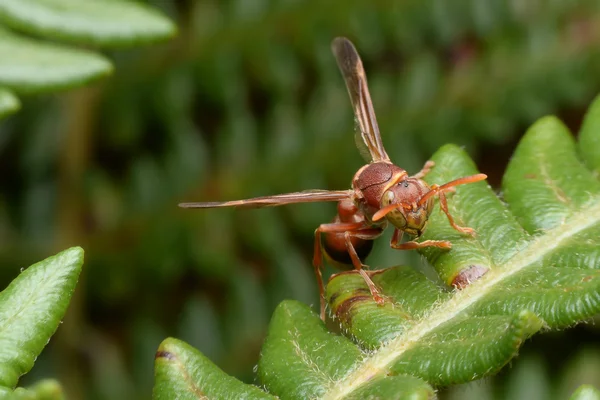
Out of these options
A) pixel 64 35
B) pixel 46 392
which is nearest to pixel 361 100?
pixel 64 35

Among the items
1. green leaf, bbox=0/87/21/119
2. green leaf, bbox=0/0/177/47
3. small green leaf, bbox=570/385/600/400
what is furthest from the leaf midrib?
green leaf, bbox=0/0/177/47

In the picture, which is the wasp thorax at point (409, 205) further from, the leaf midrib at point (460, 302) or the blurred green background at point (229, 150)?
the blurred green background at point (229, 150)

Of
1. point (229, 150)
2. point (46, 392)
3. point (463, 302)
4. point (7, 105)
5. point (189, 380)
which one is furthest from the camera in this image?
point (229, 150)

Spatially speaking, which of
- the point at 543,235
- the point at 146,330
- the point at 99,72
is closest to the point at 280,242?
the point at 146,330

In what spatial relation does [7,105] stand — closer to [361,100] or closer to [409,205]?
[409,205]

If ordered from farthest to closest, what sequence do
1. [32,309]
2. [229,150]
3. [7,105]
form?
[229,150] → [7,105] → [32,309]

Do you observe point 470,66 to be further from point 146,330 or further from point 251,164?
point 146,330
